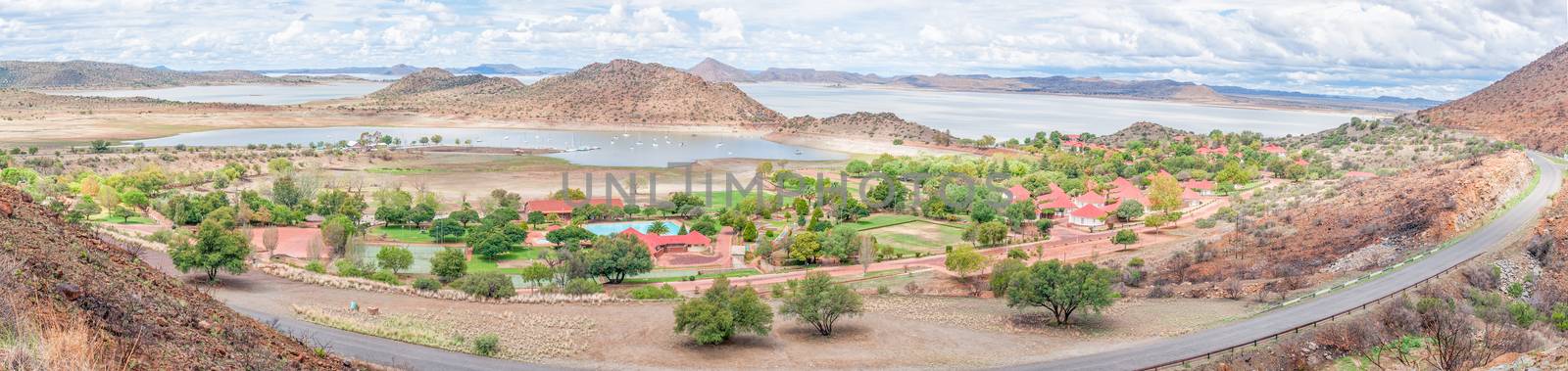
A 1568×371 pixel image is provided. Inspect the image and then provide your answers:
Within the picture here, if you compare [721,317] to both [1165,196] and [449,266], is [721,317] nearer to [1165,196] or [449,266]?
[449,266]

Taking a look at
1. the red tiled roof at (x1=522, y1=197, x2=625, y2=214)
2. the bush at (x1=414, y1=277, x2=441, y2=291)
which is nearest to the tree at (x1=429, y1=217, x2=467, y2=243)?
the red tiled roof at (x1=522, y1=197, x2=625, y2=214)

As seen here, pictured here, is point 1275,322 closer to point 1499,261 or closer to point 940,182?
point 1499,261

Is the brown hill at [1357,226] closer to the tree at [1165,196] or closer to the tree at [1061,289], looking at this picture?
the tree at [1061,289]

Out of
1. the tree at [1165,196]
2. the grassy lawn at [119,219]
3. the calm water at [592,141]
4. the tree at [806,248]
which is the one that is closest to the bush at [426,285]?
the tree at [806,248]

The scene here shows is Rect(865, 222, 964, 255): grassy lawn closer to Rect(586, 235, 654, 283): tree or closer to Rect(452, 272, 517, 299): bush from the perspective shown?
Rect(586, 235, 654, 283): tree

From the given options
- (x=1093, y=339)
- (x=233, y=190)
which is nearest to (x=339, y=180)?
(x=233, y=190)

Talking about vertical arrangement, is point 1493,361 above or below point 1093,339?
above
